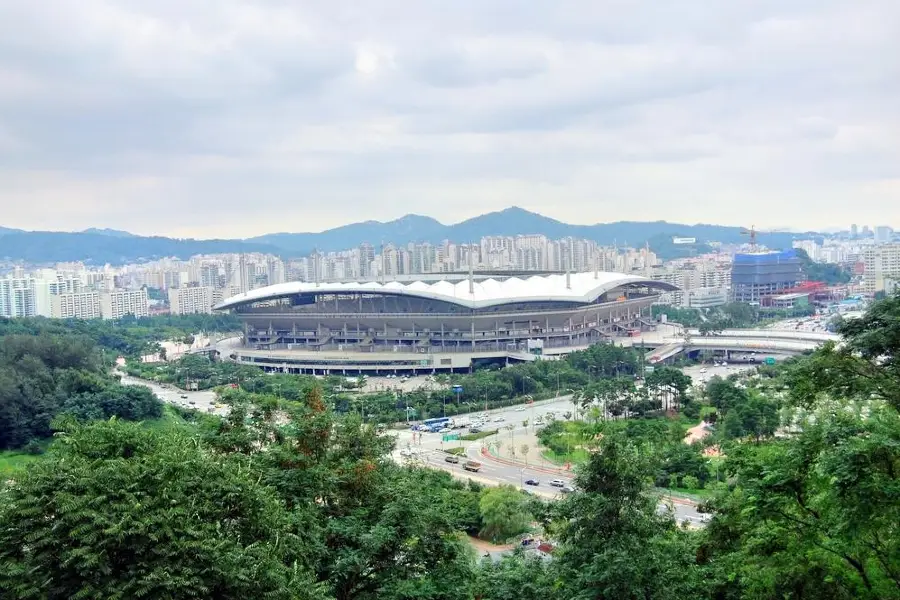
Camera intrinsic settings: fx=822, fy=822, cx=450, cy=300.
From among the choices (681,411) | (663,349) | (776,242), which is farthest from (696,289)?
(776,242)

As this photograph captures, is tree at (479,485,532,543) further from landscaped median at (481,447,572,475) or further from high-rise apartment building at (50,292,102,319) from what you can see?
high-rise apartment building at (50,292,102,319)

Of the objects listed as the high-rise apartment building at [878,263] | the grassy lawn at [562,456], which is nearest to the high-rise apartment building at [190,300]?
the grassy lawn at [562,456]

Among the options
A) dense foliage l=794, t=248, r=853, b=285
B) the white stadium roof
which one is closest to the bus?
the white stadium roof

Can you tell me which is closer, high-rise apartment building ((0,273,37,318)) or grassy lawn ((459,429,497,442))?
grassy lawn ((459,429,497,442))

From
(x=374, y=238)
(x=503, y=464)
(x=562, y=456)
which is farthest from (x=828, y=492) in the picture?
(x=374, y=238)

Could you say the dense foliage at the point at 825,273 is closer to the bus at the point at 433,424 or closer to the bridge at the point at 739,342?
the bridge at the point at 739,342

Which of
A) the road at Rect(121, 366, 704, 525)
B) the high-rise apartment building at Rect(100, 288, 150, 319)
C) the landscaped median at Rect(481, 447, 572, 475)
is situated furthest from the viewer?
the high-rise apartment building at Rect(100, 288, 150, 319)

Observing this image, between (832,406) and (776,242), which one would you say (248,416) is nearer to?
(832,406)

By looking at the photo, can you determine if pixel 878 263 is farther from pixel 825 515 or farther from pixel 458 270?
pixel 825 515
